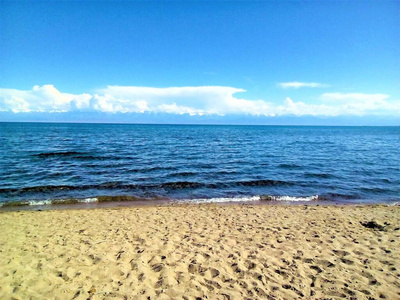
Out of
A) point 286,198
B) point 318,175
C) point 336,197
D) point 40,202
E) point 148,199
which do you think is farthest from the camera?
point 318,175

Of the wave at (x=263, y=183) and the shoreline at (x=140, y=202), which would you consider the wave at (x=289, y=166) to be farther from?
the shoreline at (x=140, y=202)

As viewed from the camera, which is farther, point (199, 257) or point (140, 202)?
point (140, 202)

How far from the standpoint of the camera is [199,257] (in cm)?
674

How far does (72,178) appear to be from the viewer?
18.5 m

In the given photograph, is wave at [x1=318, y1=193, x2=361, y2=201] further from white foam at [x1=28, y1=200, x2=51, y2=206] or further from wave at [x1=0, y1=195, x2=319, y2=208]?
white foam at [x1=28, y1=200, x2=51, y2=206]

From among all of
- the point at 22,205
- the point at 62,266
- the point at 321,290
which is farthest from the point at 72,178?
the point at 321,290

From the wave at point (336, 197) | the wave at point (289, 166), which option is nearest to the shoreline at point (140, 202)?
the wave at point (336, 197)

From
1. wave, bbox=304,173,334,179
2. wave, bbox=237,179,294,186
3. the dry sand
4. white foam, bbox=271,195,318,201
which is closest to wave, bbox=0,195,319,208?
white foam, bbox=271,195,318,201

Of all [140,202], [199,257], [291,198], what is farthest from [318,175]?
[199,257]

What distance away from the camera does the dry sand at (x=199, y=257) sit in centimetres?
534

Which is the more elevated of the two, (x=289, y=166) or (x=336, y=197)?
(x=289, y=166)

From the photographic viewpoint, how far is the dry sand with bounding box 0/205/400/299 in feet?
17.5

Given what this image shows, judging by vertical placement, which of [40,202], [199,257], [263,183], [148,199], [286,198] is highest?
[199,257]

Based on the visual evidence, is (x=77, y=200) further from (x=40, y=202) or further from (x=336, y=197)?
(x=336, y=197)
